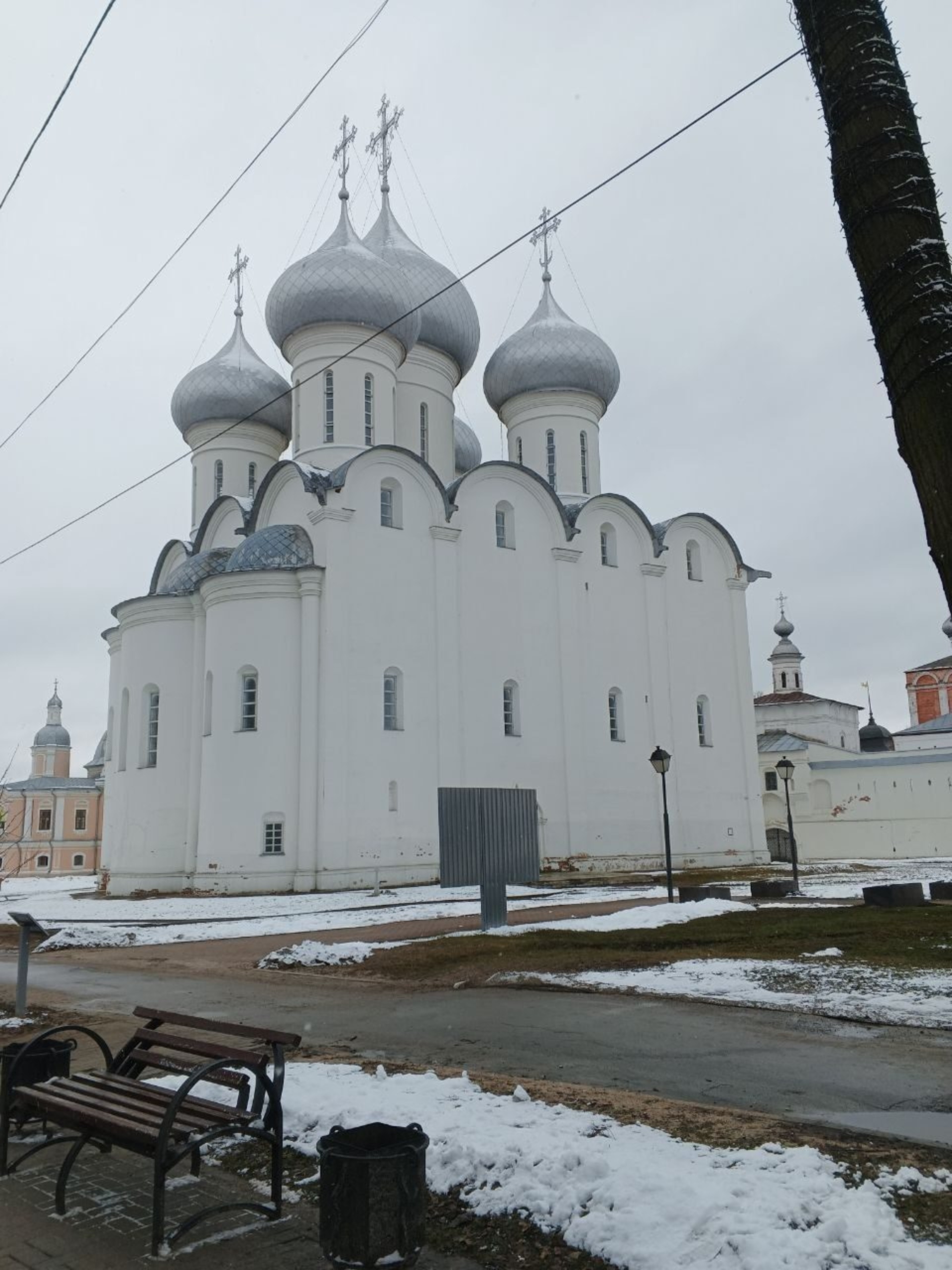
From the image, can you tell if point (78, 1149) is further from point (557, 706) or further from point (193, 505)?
point (193, 505)

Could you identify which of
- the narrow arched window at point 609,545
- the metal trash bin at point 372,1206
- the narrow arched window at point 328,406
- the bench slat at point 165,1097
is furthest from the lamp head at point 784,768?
the metal trash bin at point 372,1206

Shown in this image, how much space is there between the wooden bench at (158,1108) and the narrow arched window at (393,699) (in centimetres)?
1946

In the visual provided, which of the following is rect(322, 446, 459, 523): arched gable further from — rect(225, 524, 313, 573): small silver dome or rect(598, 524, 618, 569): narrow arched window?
rect(598, 524, 618, 569): narrow arched window

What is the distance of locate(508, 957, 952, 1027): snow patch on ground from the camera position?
25.6 ft

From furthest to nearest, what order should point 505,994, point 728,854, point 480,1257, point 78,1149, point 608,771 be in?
point 728,854, point 608,771, point 505,994, point 78,1149, point 480,1257

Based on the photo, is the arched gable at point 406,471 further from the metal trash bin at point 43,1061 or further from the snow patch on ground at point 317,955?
the metal trash bin at point 43,1061

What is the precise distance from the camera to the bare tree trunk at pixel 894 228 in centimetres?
427

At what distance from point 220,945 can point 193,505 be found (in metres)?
20.2

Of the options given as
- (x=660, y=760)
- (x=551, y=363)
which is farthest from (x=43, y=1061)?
(x=551, y=363)

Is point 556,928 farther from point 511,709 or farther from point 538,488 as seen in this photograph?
point 538,488

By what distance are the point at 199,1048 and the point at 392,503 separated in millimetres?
22112

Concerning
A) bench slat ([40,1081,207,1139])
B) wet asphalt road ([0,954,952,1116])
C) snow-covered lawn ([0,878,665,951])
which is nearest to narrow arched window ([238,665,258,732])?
snow-covered lawn ([0,878,665,951])

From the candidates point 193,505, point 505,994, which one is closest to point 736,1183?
point 505,994

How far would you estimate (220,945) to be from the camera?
14.5 metres
